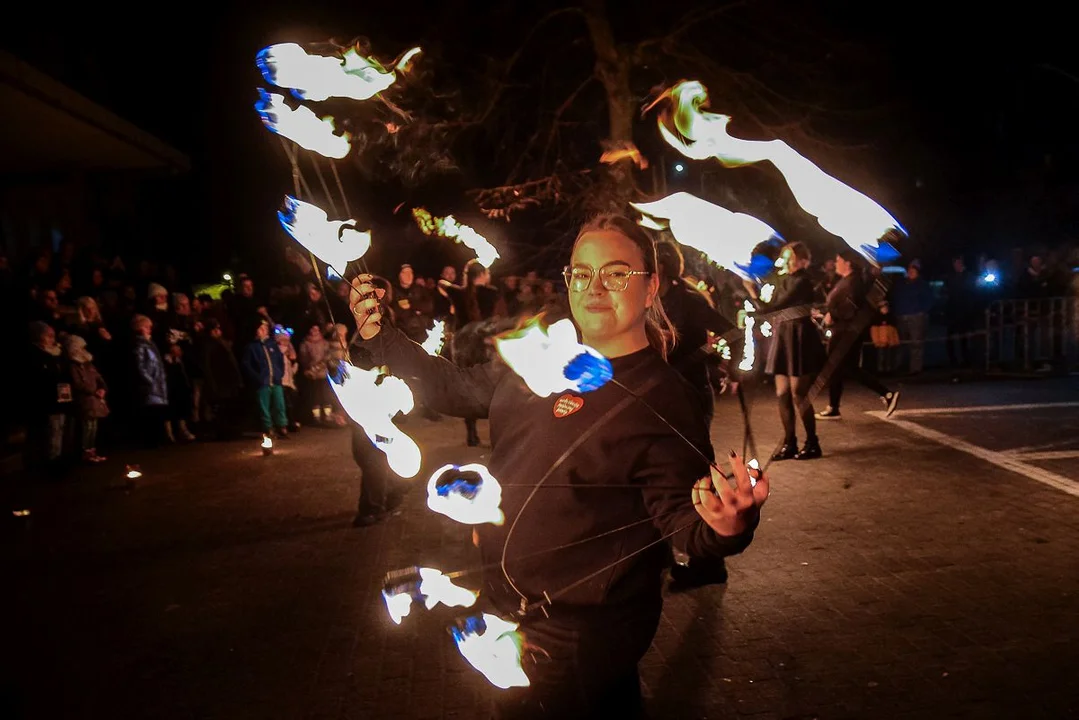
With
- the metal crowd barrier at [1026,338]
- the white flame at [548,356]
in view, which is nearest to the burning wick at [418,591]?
the white flame at [548,356]

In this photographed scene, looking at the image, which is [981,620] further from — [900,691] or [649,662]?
[649,662]

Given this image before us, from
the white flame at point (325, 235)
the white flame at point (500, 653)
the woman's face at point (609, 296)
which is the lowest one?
the white flame at point (500, 653)

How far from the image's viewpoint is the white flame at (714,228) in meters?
3.44

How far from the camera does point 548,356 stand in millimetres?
2561

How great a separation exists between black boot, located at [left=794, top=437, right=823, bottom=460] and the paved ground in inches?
5.2

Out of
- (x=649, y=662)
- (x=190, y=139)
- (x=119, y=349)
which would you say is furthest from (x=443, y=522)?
(x=190, y=139)

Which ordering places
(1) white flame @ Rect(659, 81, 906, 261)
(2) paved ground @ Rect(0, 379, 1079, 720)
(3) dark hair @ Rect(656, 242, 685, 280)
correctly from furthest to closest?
(3) dark hair @ Rect(656, 242, 685, 280)
(2) paved ground @ Rect(0, 379, 1079, 720)
(1) white flame @ Rect(659, 81, 906, 261)

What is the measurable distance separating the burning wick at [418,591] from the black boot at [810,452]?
6912 millimetres

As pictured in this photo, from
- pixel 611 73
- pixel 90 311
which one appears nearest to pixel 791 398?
pixel 611 73

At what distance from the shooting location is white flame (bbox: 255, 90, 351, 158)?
12.7 feet

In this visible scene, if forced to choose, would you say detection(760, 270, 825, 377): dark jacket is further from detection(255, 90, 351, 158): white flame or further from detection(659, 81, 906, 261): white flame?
detection(255, 90, 351, 158): white flame

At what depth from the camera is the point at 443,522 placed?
7.63m

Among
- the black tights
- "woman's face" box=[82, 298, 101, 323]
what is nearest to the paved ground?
the black tights

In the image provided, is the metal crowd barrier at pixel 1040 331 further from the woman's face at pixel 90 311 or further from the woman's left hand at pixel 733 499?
the woman's left hand at pixel 733 499
